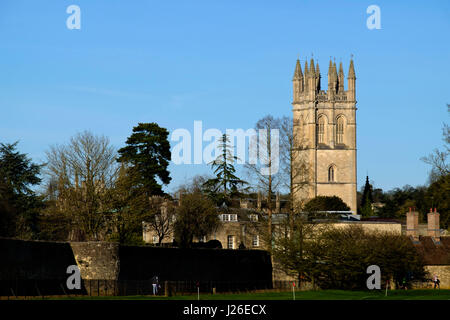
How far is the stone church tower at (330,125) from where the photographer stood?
392 ft

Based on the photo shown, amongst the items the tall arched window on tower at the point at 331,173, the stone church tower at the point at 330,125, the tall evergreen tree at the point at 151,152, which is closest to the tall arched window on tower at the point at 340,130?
the stone church tower at the point at 330,125

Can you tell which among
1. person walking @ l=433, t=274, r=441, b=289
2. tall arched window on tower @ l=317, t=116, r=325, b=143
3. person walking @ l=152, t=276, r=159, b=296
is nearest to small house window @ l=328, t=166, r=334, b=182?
tall arched window on tower @ l=317, t=116, r=325, b=143

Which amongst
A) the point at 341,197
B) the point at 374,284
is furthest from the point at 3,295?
the point at 341,197

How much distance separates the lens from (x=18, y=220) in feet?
178

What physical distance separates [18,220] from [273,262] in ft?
55.6

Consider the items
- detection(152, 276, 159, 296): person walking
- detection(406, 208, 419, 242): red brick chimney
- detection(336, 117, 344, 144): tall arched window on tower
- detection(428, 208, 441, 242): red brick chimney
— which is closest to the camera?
detection(152, 276, 159, 296): person walking

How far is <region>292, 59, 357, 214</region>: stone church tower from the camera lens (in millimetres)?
119562

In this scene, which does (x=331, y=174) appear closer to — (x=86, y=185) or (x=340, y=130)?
(x=340, y=130)

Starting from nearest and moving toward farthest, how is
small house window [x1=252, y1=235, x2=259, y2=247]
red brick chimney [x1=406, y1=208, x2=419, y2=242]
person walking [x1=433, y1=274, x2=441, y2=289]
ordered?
person walking [x1=433, y1=274, x2=441, y2=289], red brick chimney [x1=406, y1=208, x2=419, y2=242], small house window [x1=252, y1=235, x2=259, y2=247]

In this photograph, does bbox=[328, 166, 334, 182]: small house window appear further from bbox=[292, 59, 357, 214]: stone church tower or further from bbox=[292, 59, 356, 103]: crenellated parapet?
bbox=[292, 59, 356, 103]: crenellated parapet

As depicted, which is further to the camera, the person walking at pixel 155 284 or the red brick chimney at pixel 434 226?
the red brick chimney at pixel 434 226

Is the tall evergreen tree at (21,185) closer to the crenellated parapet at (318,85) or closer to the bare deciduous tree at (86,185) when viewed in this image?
the bare deciduous tree at (86,185)

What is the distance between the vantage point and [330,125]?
12212cm
